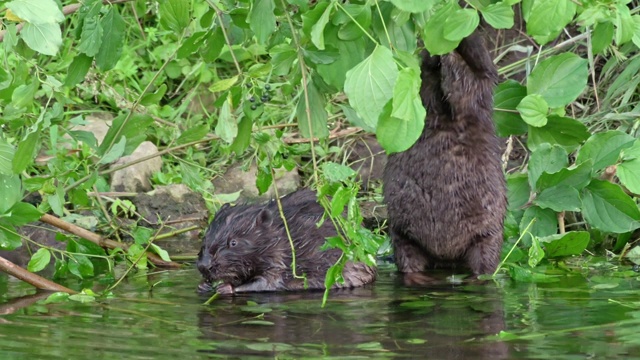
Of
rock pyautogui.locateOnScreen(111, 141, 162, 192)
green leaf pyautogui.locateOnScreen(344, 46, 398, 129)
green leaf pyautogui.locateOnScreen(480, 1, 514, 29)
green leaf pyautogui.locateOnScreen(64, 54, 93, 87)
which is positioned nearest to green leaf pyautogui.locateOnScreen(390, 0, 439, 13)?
green leaf pyautogui.locateOnScreen(344, 46, 398, 129)

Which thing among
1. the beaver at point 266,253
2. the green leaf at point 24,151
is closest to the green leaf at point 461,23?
the green leaf at point 24,151

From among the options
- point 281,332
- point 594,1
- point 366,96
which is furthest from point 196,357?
point 594,1

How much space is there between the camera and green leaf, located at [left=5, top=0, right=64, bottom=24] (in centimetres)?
360

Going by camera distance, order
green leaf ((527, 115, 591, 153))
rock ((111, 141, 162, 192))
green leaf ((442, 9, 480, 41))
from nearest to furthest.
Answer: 1. green leaf ((442, 9, 480, 41))
2. green leaf ((527, 115, 591, 153))
3. rock ((111, 141, 162, 192))

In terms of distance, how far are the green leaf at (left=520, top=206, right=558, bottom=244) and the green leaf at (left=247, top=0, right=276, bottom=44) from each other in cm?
250

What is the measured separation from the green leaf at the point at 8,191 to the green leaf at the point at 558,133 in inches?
110

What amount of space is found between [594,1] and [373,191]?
4546 mm

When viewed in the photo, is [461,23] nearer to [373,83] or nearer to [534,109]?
[373,83]

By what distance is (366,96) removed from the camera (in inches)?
140

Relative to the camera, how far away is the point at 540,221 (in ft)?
21.0

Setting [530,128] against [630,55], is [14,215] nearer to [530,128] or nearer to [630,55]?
[530,128]

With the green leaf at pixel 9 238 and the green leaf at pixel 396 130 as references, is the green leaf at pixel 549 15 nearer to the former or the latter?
the green leaf at pixel 396 130

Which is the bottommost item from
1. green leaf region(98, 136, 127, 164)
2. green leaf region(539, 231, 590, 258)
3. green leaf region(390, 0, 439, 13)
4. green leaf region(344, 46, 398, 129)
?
green leaf region(539, 231, 590, 258)

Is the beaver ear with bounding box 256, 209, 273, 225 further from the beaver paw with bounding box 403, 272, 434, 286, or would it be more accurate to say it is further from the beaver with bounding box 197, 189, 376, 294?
the beaver paw with bounding box 403, 272, 434, 286
